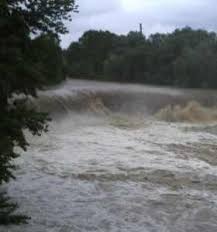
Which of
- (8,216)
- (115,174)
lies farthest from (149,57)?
(8,216)

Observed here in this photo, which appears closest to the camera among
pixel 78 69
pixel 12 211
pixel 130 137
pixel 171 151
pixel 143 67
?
pixel 12 211

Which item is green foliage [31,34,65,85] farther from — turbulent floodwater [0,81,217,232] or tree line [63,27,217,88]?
tree line [63,27,217,88]

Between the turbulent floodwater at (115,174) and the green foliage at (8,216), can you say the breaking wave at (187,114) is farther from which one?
the green foliage at (8,216)

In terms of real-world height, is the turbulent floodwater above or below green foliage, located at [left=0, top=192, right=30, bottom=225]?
below

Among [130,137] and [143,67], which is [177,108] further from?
[143,67]

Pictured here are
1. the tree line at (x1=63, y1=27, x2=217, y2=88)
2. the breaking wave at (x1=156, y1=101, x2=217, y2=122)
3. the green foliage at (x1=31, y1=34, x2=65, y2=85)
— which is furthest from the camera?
the tree line at (x1=63, y1=27, x2=217, y2=88)

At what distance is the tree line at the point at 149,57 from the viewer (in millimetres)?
36938

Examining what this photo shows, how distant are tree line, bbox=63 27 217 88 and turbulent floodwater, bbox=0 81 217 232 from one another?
10.1 meters

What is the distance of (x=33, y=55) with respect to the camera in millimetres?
7660

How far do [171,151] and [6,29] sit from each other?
10.4 m

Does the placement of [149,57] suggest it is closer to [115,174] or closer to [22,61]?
[115,174]

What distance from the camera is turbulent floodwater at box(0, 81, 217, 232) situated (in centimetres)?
909

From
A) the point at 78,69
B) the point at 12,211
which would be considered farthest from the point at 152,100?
the point at 12,211

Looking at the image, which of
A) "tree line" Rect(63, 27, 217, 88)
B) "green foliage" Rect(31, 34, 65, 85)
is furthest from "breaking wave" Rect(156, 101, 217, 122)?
"green foliage" Rect(31, 34, 65, 85)
